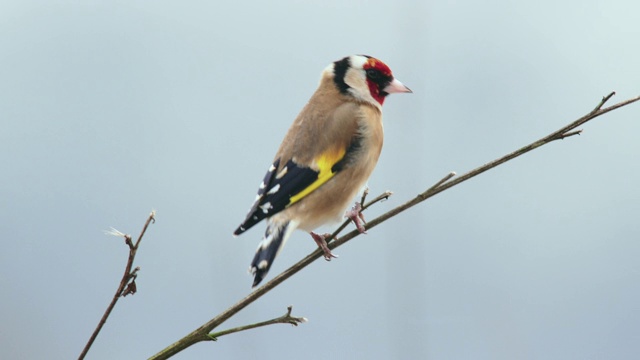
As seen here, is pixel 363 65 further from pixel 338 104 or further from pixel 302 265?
pixel 302 265

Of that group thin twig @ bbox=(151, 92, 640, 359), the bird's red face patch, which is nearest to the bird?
the bird's red face patch

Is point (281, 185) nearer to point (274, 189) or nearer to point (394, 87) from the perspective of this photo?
point (274, 189)

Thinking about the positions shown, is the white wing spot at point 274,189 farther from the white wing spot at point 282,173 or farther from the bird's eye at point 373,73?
the bird's eye at point 373,73

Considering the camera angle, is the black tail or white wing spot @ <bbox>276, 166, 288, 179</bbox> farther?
white wing spot @ <bbox>276, 166, 288, 179</bbox>

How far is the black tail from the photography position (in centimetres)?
152

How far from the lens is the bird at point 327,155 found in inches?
82.0

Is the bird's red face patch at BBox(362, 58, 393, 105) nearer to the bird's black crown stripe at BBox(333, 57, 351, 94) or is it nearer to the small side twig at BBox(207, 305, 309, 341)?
the bird's black crown stripe at BBox(333, 57, 351, 94)

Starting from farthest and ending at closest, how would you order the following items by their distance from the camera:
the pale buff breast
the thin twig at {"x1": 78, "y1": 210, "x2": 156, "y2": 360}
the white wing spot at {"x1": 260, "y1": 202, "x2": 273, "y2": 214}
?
the pale buff breast, the white wing spot at {"x1": 260, "y1": 202, "x2": 273, "y2": 214}, the thin twig at {"x1": 78, "y1": 210, "x2": 156, "y2": 360}

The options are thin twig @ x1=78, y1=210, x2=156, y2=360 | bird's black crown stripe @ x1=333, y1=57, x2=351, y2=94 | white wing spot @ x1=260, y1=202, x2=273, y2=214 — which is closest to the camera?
thin twig @ x1=78, y1=210, x2=156, y2=360

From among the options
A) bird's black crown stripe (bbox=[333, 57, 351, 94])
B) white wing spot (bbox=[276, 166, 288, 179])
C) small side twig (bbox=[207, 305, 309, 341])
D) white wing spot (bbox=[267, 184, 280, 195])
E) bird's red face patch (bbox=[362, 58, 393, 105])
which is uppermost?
bird's black crown stripe (bbox=[333, 57, 351, 94])

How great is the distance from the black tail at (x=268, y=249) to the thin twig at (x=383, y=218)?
18cm

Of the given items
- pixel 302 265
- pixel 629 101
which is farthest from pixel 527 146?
pixel 302 265

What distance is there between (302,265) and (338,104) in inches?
50.7

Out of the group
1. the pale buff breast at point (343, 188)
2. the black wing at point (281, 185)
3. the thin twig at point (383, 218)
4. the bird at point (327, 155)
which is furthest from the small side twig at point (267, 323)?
the pale buff breast at point (343, 188)
